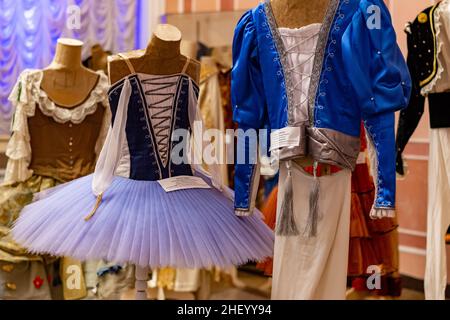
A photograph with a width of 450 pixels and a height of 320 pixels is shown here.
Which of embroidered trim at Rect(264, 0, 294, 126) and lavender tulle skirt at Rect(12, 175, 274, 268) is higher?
embroidered trim at Rect(264, 0, 294, 126)

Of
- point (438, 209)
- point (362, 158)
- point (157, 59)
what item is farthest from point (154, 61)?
point (438, 209)

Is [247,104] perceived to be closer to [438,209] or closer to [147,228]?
[147,228]

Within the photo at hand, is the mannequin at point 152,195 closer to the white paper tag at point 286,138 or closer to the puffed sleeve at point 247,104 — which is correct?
the puffed sleeve at point 247,104

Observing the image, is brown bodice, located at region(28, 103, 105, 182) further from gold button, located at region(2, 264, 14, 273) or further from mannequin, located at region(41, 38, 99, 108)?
gold button, located at region(2, 264, 14, 273)

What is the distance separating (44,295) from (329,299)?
1666 millimetres

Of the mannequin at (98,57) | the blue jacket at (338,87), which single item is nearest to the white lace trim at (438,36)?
the blue jacket at (338,87)

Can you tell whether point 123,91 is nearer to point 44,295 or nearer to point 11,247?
point 11,247

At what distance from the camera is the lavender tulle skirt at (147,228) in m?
2.25

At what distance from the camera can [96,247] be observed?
2.26m

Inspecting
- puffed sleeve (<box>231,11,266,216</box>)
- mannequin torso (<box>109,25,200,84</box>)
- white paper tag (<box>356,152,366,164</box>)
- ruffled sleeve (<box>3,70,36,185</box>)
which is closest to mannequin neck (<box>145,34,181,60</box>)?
mannequin torso (<box>109,25,200,84</box>)

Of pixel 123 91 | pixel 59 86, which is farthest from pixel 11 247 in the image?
pixel 123 91

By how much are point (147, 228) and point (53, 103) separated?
125cm

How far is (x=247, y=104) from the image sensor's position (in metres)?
2.37

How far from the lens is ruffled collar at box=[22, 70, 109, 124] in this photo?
3.22 metres
